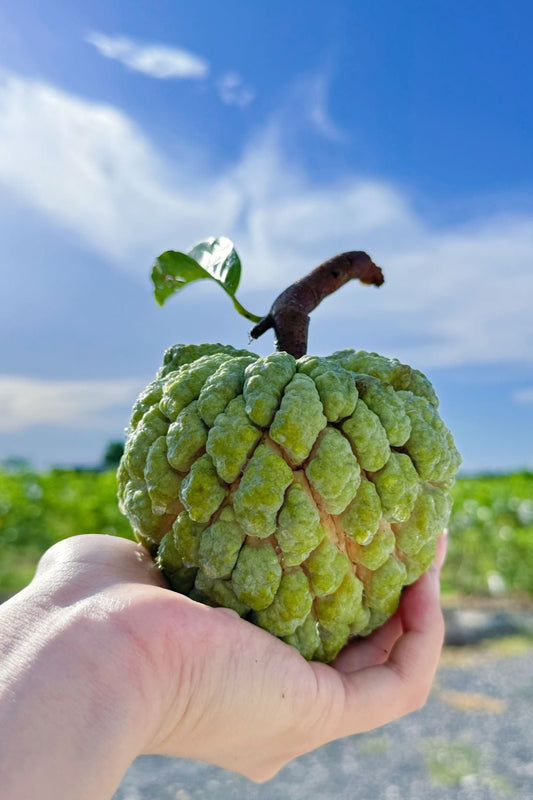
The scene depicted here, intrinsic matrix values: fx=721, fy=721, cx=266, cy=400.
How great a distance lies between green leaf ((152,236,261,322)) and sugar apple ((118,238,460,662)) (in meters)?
0.34

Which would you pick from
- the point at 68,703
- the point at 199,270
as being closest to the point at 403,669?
the point at 68,703

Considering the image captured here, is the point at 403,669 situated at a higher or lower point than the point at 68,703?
lower

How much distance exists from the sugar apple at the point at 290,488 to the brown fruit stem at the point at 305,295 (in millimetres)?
184

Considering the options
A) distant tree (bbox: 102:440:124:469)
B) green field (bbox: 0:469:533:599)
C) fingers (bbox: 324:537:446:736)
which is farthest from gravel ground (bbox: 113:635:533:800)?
distant tree (bbox: 102:440:124:469)

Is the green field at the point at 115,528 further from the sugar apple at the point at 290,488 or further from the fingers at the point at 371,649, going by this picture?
the sugar apple at the point at 290,488

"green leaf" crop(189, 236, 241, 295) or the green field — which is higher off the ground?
"green leaf" crop(189, 236, 241, 295)

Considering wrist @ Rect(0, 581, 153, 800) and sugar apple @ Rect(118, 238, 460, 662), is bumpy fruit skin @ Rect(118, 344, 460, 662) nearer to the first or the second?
sugar apple @ Rect(118, 238, 460, 662)

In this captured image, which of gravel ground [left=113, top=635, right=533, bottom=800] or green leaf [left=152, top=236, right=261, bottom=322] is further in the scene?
gravel ground [left=113, top=635, right=533, bottom=800]

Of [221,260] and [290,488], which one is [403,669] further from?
[221,260]

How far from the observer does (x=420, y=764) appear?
638cm

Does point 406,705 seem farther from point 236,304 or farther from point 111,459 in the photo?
point 111,459

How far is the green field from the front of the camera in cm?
877

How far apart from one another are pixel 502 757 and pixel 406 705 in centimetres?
506

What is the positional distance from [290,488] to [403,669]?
2.57 feet
